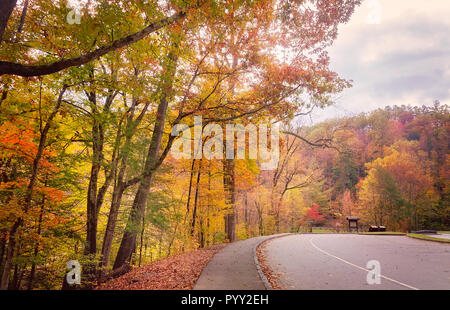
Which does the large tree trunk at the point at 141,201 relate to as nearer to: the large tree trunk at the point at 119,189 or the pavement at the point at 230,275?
the large tree trunk at the point at 119,189

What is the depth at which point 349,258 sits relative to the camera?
9.44m

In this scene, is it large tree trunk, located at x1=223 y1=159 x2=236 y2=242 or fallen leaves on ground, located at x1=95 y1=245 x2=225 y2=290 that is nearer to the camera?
fallen leaves on ground, located at x1=95 y1=245 x2=225 y2=290

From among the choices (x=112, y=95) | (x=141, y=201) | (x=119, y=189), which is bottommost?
(x=141, y=201)

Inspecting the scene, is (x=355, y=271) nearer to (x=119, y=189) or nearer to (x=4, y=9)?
(x=119, y=189)

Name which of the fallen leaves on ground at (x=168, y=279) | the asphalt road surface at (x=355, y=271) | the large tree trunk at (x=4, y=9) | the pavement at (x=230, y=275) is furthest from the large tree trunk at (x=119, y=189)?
the asphalt road surface at (x=355, y=271)

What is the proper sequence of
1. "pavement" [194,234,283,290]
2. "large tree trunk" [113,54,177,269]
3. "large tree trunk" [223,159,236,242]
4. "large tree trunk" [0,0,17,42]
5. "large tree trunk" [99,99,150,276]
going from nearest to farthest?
1. "large tree trunk" [0,0,17,42]
2. "pavement" [194,234,283,290]
3. "large tree trunk" [99,99,150,276]
4. "large tree trunk" [113,54,177,269]
5. "large tree trunk" [223,159,236,242]

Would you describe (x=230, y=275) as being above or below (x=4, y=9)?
below

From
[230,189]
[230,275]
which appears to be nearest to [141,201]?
[230,275]

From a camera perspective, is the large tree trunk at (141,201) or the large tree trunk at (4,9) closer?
the large tree trunk at (4,9)

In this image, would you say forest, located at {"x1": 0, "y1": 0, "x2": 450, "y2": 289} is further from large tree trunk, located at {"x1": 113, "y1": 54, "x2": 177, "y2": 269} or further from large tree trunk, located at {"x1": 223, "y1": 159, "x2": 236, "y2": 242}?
large tree trunk, located at {"x1": 223, "y1": 159, "x2": 236, "y2": 242}

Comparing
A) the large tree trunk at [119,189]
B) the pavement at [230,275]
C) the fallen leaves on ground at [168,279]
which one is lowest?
the fallen leaves on ground at [168,279]

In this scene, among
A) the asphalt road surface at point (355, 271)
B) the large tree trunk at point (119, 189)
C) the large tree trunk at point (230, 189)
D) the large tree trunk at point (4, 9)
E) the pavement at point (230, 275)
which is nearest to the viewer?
the large tree trunk at point (4, 9)

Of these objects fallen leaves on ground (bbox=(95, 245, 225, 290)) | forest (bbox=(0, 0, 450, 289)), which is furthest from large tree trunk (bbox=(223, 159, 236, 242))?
fallen leaves on ground (bbox=(95, 245, 225, 290))
